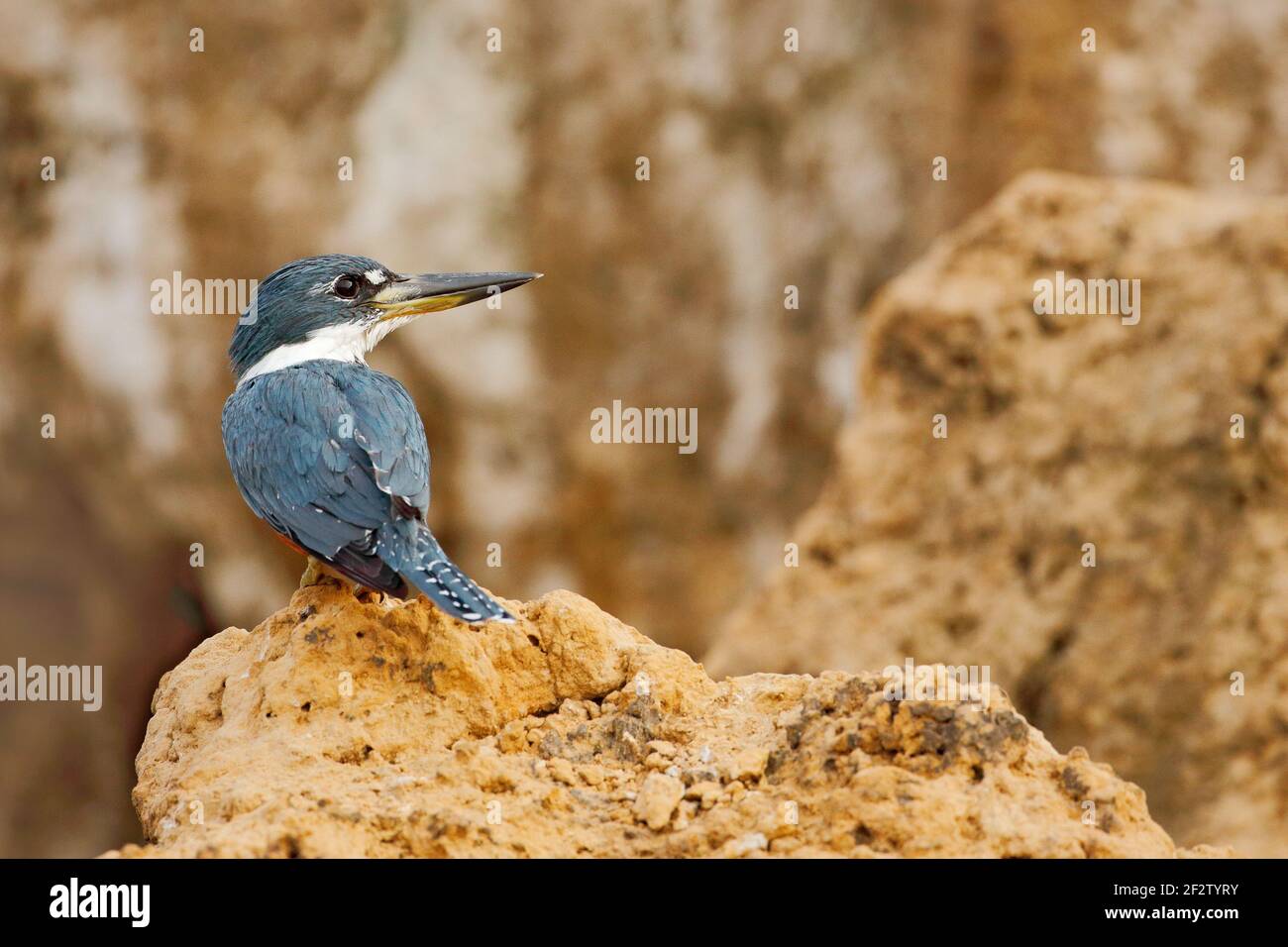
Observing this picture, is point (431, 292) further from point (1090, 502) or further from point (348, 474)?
point (1090, 502)

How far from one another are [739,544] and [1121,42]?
485 cm

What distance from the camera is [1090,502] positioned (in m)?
6.51

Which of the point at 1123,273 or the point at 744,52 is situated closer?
the point at 1123,273

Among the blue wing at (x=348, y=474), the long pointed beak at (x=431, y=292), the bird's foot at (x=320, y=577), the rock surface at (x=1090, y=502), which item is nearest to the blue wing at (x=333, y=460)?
the blue wing at (x=348, y=474)

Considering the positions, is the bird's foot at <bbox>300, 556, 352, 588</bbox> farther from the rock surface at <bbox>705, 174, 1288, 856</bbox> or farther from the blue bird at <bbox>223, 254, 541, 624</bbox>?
the rock surface at <bbox>705, 174, 1288, 856</bbox>

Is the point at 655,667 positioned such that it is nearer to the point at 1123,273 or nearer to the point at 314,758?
the point at 314,758

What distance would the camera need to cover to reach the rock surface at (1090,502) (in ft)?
19.6

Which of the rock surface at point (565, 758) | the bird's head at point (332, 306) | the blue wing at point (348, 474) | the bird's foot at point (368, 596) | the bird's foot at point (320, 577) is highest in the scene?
the bird's head at point (332, 306)

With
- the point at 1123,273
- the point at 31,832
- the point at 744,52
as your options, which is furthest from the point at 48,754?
the point at 1123,273

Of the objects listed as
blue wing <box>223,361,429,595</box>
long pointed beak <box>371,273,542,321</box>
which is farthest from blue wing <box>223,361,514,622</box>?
long pointed beak <box>371,273,542,321</box>

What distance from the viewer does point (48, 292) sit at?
12.1 metres

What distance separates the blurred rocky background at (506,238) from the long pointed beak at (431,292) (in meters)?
6.47

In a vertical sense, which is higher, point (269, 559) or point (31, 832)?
point (269, 559)

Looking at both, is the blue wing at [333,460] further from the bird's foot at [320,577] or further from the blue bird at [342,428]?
the bird's foot at [320,577]
